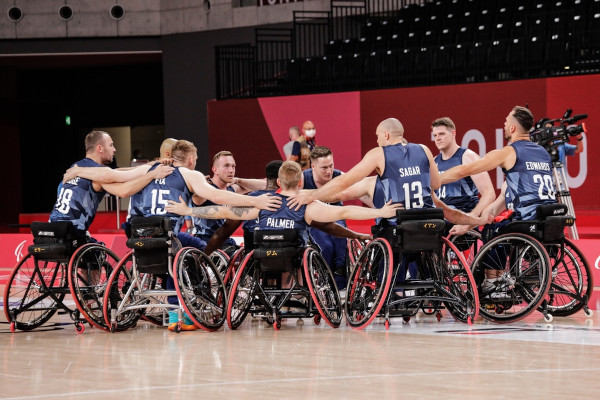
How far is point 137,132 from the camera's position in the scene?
26.3 meters

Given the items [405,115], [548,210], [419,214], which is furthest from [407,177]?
[405,115]

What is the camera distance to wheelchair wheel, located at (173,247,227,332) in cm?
750

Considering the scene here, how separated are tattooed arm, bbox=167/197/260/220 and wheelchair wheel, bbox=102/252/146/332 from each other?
20.8 inches

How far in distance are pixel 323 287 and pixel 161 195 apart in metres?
1.53

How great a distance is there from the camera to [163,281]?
7.98 m

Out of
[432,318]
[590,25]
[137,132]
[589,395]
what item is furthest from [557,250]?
[137,132]

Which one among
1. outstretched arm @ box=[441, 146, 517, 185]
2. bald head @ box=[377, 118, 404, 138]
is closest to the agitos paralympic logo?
bald head @ box=[377, 118, 404, 138]

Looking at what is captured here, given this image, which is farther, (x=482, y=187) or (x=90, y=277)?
(x=482, y=187)

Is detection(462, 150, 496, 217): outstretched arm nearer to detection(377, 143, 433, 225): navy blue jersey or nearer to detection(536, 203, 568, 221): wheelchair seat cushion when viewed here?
detection(536, 203, 568, 221): wheelchair seat cushion

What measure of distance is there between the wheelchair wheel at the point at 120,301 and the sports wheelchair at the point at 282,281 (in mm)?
821

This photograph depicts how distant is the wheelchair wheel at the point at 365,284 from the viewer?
24.5 ft

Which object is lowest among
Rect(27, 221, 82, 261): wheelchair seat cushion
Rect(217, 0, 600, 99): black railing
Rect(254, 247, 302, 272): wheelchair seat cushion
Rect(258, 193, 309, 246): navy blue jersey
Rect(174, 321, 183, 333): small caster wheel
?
Rect(174, 321, 183, 333): small caster wheel

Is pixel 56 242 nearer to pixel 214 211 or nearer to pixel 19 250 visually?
pixel 214 211

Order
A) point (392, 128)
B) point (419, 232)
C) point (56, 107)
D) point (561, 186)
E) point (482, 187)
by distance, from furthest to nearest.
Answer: point (56, 107)
point (561, 186)
point (482, 187)
point (392, 128)
point (419, 232)
